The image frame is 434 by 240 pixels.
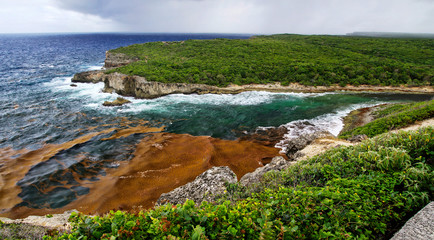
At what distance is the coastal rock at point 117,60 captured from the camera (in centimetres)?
4706

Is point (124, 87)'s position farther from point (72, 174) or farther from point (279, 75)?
point (279, 75)

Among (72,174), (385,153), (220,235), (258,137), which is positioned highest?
(385,153)

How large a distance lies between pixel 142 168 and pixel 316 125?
17874 millimetres

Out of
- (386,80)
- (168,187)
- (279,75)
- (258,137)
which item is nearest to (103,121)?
(168,187)

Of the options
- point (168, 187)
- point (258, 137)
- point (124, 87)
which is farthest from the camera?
point (124, 87)

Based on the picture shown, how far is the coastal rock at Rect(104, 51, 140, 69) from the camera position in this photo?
47.1 m

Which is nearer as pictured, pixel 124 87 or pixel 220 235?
pixel 220 235

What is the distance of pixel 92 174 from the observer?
14141 millimetres

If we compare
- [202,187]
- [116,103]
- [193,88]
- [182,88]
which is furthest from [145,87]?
[202,187]

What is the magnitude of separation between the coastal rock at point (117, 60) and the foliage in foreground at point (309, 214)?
4988cm

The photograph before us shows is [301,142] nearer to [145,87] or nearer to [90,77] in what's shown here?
[145,87]

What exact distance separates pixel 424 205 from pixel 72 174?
1804cm

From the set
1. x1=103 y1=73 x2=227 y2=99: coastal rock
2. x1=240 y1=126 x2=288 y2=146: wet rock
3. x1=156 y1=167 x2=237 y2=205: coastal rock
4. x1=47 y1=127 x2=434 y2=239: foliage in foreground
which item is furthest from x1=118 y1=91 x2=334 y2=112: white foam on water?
x1=47 y1=127 x2=434 y2=239: foliage in foreground

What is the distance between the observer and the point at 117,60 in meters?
48.8
